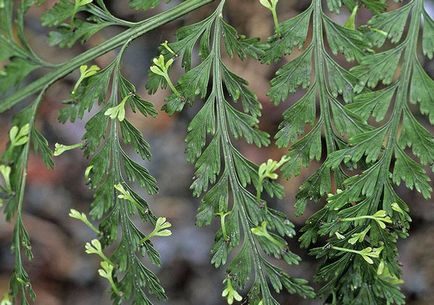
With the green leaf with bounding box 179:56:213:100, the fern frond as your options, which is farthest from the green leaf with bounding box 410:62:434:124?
the green leaf with bounding box 179:56:213:100

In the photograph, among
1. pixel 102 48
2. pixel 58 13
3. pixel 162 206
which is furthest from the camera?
pixel 162 206

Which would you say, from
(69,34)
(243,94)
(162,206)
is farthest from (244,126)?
(162,206)

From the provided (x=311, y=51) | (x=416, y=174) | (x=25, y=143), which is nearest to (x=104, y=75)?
(x=25, y=143)

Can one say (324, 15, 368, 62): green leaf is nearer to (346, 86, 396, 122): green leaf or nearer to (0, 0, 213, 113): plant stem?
(346, 86, 396, 122): green leaf

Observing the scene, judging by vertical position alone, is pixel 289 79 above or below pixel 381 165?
above

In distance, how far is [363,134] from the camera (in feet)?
4.18

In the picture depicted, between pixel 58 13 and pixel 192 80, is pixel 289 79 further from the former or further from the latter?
pixel 58 13

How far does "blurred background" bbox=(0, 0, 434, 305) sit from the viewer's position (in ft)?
6.59

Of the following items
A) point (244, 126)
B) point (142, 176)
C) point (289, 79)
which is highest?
point (289, 79)

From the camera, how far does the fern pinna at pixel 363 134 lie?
4.11 ft

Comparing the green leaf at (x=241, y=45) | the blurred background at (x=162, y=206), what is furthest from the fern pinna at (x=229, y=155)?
the blurred background at (x=162, y=206)

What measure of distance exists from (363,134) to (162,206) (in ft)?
3.12

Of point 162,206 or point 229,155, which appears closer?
point 229,155

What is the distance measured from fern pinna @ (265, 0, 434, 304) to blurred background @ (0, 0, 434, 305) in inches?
27.8
